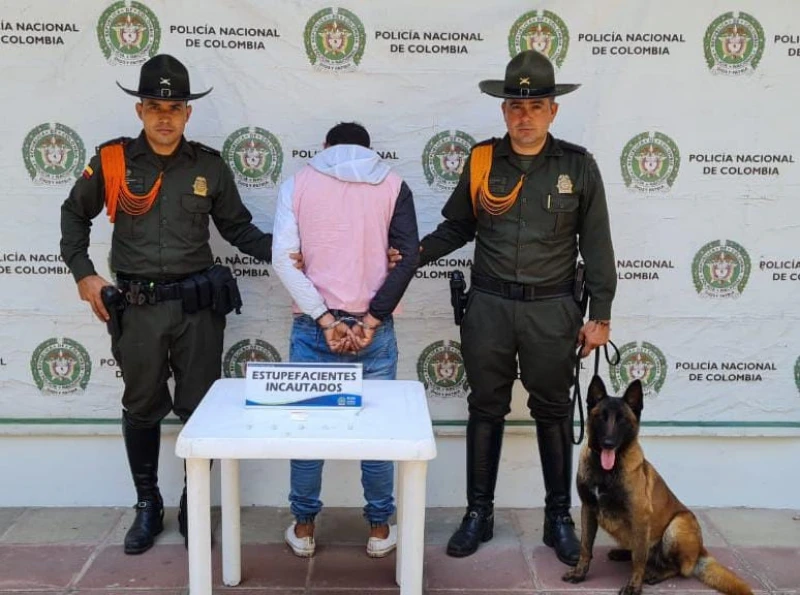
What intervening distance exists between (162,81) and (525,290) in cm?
170

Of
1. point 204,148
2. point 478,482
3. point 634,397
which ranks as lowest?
point 478,482

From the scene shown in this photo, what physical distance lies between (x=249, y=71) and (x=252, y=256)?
2.80 feet

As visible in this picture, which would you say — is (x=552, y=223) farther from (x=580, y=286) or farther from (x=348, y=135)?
(x=348, y=135)

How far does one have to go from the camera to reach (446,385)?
4.09 metres

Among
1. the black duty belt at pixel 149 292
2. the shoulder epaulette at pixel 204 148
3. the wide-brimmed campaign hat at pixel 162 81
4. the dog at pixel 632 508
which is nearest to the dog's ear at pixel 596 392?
the dog at pixel 632 508

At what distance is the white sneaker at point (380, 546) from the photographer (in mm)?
3599

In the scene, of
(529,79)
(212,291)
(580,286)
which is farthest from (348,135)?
(580,286)

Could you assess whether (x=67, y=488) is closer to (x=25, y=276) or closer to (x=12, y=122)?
(x=25, y=276)

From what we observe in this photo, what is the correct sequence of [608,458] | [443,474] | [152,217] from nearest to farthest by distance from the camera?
[608,458], [152,217], [443,474]

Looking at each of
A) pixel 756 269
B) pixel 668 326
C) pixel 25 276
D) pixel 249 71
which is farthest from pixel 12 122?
pixel 756 269

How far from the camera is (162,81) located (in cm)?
337

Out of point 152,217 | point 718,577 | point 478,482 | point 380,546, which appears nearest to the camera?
point 718,577

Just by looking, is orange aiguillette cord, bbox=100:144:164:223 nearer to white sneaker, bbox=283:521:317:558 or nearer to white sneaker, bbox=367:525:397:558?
white sneaker, bbox=283:521:317:558

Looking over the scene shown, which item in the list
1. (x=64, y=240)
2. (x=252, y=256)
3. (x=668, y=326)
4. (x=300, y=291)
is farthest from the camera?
(x=668, y=326)
